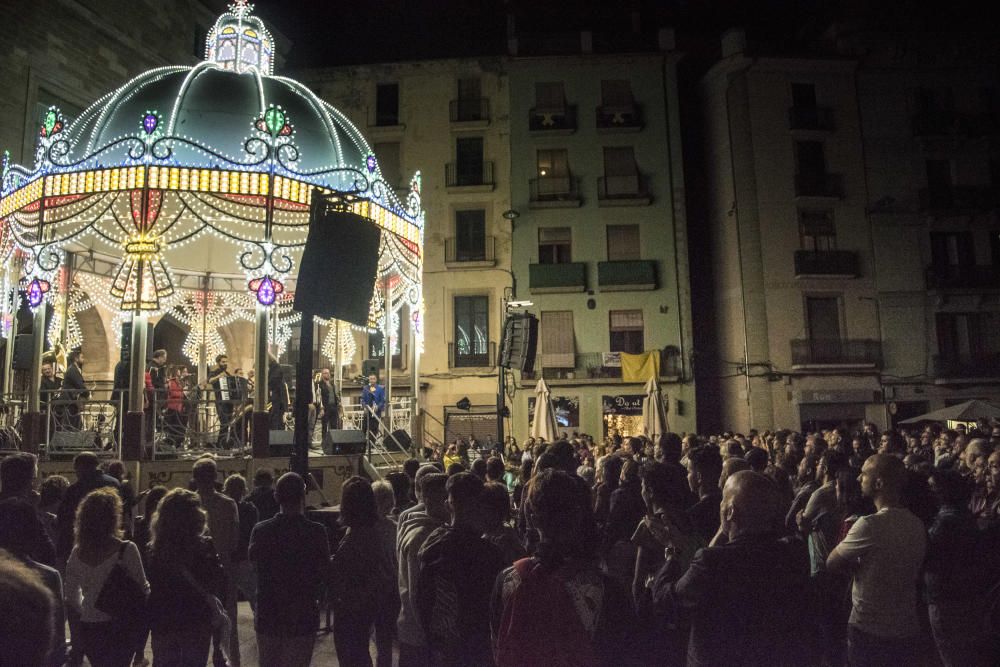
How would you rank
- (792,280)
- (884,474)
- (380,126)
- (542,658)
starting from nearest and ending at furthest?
(542,658), (884,474), (792,280), (380,126)

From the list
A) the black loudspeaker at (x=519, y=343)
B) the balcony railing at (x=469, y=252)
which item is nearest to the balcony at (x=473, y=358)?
the balcony railing at (x=469, y=252)

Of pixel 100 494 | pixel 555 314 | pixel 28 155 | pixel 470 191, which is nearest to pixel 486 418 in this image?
pixel 555 314

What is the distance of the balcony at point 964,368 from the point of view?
26.4 metres

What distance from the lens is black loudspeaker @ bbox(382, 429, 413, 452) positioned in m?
14.0

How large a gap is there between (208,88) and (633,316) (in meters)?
19.2

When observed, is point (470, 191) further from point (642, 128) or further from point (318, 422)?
point (318, 422)

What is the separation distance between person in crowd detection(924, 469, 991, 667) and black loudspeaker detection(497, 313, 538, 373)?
415 inches

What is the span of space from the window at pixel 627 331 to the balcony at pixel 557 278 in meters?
1.79

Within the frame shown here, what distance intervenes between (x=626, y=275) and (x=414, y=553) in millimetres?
24390

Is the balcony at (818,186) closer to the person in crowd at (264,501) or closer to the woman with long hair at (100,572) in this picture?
the person in crowd at (264,501)

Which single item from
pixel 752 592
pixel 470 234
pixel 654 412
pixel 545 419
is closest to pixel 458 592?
pixel 752 592

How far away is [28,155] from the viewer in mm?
17688

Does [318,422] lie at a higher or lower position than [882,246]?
lower

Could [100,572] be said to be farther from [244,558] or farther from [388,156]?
[388,156]
